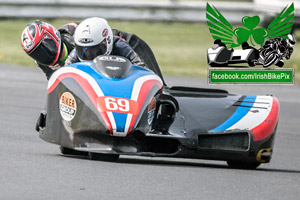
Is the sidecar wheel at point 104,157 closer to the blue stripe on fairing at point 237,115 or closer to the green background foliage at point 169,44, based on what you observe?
the blue stripe on fairing at point 237,115

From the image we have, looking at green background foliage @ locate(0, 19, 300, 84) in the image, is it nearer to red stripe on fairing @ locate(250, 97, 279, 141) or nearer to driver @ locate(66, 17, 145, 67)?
driver @ locate(66, 17, 145, 67)

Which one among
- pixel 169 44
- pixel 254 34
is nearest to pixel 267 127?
pixel 254 34

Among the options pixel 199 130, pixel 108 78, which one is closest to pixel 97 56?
pixel 108 78

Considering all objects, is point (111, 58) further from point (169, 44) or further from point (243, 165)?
point (169, 44)

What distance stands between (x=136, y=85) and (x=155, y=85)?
0.30 m

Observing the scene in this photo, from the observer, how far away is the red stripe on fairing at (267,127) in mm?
7527

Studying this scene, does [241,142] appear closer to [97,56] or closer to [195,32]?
[97,56]

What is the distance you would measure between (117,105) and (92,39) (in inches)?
47.4

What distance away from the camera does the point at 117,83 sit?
7215 mm

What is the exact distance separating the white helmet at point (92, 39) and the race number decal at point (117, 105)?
110 centimetres

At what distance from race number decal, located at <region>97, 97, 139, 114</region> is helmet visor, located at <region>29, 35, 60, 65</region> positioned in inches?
79.8

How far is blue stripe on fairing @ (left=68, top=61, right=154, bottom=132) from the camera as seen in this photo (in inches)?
273

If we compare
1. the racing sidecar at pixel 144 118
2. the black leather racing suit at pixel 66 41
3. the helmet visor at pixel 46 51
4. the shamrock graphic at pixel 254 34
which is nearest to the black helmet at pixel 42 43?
the helmet visor at pixel 46 51

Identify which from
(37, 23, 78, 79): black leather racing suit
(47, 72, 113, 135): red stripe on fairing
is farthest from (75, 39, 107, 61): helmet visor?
(37, 23, 78, 79): black leather racing suit
